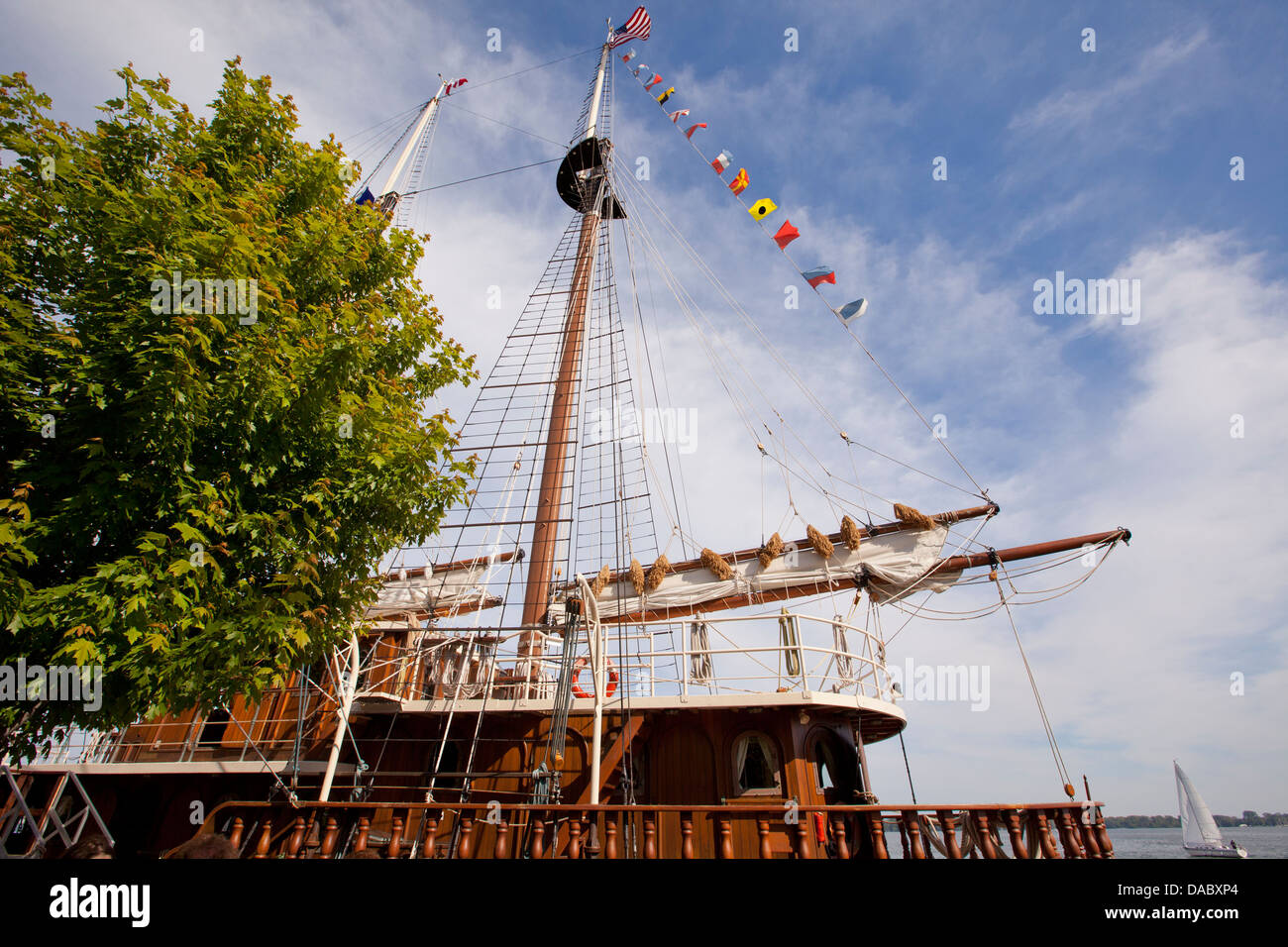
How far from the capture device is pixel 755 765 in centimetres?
A: 1001

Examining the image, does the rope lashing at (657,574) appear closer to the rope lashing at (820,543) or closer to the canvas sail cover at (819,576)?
the canvas sail cover at (819,576)

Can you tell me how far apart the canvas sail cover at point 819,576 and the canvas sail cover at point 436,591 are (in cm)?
346

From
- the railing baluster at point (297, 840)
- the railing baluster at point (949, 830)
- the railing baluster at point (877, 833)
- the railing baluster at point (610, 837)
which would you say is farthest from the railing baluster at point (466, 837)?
the railing baluster at point (949, 830)

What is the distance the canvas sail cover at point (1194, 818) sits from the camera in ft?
183

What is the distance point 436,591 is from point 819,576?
33.3ft

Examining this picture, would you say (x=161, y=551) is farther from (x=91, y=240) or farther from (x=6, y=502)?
(x=91, y=240)

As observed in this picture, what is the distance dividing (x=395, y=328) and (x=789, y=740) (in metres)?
8.53

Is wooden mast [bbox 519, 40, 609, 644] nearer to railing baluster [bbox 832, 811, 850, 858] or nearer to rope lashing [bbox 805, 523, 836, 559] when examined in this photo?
rope lashing [bbox 805, 523, 836, 559]

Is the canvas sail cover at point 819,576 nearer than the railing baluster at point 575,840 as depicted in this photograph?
No

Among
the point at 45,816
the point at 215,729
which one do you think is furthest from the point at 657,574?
the point at 45,816

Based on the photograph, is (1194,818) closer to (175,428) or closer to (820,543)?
(820,543)
